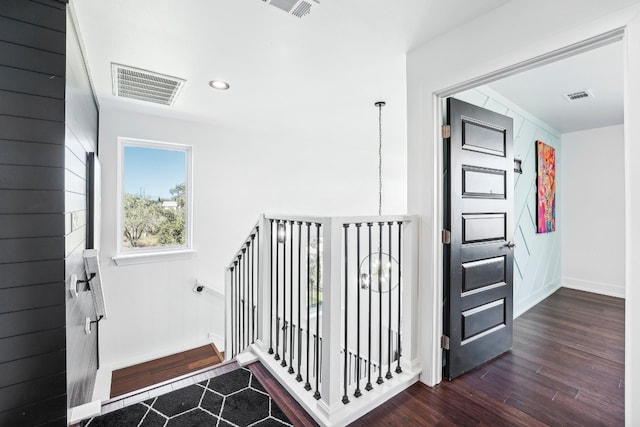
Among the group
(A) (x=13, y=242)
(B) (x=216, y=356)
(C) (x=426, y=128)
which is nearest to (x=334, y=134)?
(C) (x=426, y=128)

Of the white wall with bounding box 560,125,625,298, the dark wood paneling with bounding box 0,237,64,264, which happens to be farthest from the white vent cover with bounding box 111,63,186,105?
the white wall with bounding box 560,125,625,298

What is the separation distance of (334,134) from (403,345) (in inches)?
127

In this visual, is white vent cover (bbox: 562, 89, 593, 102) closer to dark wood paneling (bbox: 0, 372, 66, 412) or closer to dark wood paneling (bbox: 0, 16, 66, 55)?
dark wood paneling (bbox: 0, 16, 66, 55)

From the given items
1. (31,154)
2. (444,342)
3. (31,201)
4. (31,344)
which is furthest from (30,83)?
(444,342)

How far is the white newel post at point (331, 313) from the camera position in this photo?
1.76 metres

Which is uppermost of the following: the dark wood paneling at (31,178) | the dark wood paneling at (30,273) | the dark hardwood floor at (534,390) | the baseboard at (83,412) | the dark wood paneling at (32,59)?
the dark wood paneling at (32,59)

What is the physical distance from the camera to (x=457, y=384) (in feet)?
7.12

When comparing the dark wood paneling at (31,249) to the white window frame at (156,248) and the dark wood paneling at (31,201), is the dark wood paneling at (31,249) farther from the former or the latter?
the white window frame at (156,248)

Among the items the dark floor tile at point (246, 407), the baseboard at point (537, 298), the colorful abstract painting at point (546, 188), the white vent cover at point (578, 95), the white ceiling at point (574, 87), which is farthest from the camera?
the colorful abstract painting at point (546, 188)

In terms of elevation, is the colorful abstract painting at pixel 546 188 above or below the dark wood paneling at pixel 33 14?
below

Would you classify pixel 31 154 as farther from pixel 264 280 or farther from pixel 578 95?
pixel 578 95

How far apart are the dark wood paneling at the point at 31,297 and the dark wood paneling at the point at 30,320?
0.02 m

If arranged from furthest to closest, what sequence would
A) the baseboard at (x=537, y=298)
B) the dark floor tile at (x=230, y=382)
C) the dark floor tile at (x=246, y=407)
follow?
the baseboard at (x=537, y=298), the dark floor tile at (x=230, y=382), the dark floor tile at (x=246, y=407)

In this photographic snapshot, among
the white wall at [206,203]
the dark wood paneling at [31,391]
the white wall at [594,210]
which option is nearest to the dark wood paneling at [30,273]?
the dark wood paneling at [31,391]
